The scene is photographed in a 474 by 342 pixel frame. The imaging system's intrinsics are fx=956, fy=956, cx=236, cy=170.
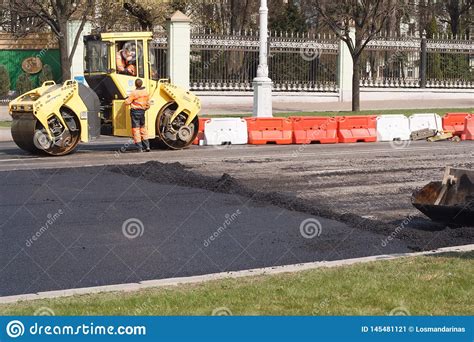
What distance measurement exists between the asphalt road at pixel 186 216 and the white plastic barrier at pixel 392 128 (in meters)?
4.53

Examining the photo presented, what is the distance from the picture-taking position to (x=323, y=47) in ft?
138

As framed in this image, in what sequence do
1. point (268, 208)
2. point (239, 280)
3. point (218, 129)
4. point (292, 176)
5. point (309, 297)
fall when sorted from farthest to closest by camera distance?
point (218, 129) < point (292, 176) < point (268, 208) < point (239, 280) < point (309, 297)

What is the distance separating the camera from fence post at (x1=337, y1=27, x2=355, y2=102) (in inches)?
1672

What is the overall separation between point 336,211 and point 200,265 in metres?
3.91

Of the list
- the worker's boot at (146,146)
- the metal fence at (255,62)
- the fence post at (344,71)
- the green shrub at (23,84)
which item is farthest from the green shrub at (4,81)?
the worker's boot at (146,146)

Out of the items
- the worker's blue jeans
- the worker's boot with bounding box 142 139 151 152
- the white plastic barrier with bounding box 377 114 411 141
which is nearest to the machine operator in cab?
the worker's blue jeans

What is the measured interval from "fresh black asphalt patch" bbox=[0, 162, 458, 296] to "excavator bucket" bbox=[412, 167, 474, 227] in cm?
64

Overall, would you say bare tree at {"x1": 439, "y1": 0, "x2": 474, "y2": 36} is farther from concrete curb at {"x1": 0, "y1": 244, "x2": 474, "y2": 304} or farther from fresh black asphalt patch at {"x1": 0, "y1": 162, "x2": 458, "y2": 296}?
concrete curb at {"x1": 0, "y1": 244, "x2": 474, "y2": 304}

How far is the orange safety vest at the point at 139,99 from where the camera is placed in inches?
838

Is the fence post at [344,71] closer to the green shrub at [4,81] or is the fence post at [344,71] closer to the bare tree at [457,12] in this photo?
the green shrub at [4,81]

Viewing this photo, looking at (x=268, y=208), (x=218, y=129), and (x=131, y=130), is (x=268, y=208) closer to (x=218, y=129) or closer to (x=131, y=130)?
(x=131, y=130)

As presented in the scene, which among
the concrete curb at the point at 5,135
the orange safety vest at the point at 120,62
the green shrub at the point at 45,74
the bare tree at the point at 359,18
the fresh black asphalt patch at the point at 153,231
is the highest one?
the bare tree at the point at 359,18

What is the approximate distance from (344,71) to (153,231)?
31.0 m

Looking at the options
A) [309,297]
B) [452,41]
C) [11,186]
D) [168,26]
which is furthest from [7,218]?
[452,41]
